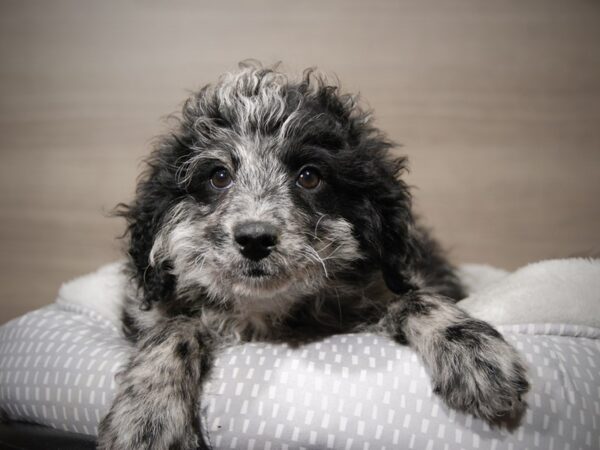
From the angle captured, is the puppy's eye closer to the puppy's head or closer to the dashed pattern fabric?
the puppy's head

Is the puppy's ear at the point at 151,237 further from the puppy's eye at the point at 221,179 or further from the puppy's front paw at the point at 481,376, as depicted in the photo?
the puppy's front paw at the point at 481,376

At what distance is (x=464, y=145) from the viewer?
3043mm

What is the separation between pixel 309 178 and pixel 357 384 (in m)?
0.75

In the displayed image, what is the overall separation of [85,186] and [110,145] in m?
0.35

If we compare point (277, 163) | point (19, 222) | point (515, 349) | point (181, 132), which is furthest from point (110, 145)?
point (515, 349)

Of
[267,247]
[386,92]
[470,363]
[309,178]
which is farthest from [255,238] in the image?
[386,92]

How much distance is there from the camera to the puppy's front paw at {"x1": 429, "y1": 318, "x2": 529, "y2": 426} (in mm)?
1306

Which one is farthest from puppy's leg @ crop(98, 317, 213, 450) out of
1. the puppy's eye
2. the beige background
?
the beige background

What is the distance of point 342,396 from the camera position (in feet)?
4.65

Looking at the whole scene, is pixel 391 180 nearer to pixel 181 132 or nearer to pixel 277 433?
pixel 181 132


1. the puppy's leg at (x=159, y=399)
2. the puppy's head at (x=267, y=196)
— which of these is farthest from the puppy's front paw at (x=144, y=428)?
the puppy's head at (x=267, y=196)

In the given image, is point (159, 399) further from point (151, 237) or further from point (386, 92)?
point (386, 92)

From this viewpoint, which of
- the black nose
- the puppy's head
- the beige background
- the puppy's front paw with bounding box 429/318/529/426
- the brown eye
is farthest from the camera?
the beige background

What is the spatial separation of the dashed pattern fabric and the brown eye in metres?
0.56
